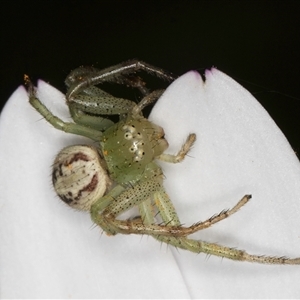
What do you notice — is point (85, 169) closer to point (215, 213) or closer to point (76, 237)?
point (76, 237)

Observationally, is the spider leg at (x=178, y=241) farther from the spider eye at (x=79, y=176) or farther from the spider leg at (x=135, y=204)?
the spider eye at (x=79, y=176)

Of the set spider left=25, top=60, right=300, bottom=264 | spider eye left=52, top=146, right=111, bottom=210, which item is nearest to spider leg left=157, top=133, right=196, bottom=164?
spider left=25, top=60, right=300, bottom=264

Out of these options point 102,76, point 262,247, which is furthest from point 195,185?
point 102,76

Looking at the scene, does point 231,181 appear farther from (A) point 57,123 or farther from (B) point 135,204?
(A) point 57,123

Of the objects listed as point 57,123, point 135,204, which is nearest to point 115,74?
point 57,123

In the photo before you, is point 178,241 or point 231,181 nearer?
point 231,181

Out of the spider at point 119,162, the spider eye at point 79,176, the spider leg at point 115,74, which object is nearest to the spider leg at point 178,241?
the spider at point 119,162
